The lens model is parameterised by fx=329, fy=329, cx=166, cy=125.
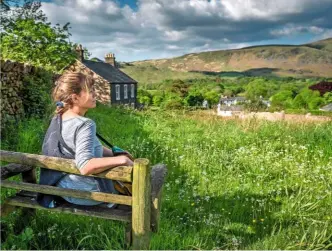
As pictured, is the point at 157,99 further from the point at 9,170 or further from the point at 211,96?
the point at 9,170

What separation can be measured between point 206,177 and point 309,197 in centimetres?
152

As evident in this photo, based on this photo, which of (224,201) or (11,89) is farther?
(11,89)

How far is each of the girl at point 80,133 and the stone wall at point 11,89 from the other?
4639 mm

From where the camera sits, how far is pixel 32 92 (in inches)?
320

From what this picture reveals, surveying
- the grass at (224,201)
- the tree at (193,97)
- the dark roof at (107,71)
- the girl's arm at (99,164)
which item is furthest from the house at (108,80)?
the tree at (193,97)

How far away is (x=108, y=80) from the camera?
3316 cm

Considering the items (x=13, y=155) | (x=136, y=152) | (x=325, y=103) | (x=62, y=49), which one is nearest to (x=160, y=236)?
(x=13, y=155)

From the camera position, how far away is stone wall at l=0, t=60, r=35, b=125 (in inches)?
273

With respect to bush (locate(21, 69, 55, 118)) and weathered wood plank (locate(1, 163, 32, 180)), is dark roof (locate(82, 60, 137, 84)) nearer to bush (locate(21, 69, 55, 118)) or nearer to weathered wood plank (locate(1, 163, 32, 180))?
bush (locate(21, 69, 55, 118))

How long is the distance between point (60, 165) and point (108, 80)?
31.5 m

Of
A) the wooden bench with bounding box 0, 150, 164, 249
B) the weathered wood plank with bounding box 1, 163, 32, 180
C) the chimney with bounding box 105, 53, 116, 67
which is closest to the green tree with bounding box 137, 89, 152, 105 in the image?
the chimney with bounding box 105, 53, 116, 67

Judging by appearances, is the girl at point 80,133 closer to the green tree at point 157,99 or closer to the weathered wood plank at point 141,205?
the weathered wood plank at point 141,205

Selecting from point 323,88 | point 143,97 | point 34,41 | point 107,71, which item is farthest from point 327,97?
point 34,41

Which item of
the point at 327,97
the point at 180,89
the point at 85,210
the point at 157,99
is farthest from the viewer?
the point at 180,89
